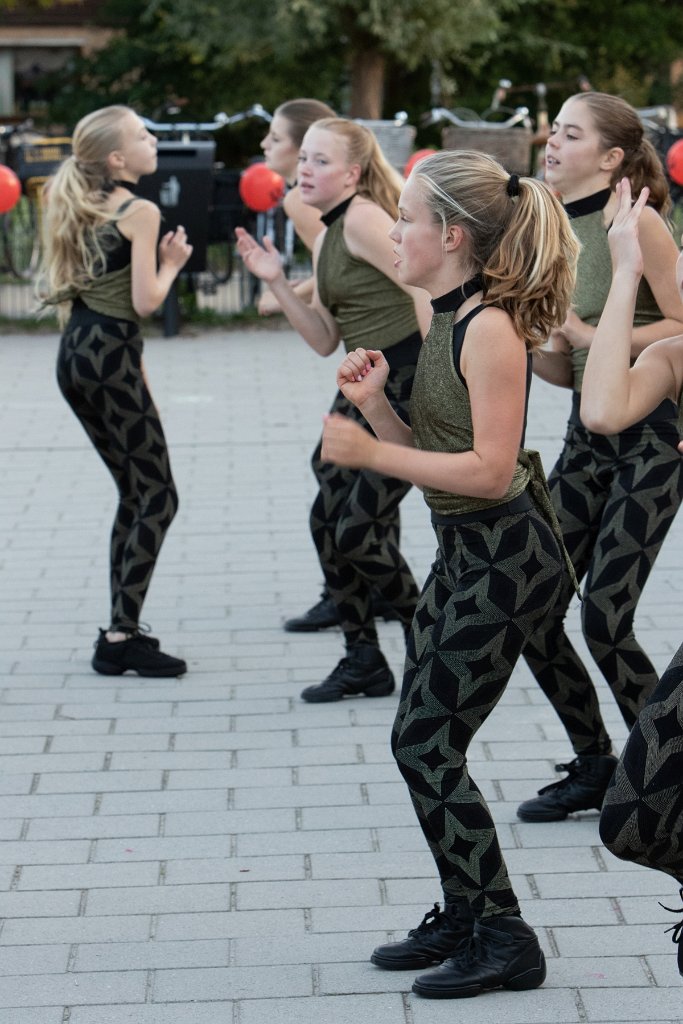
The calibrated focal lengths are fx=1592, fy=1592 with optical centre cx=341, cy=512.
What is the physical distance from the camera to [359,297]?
525cm

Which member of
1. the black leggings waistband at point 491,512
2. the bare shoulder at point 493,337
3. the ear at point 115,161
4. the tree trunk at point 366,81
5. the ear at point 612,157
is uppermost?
the ear at point 612,157

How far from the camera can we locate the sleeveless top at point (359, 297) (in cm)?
522

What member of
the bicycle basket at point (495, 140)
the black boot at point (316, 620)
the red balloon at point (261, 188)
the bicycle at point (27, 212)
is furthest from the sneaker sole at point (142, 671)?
the bicycle basket at point (495, 140)

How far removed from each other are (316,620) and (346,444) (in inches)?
123

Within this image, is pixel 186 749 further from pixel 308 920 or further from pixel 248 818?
pixel 308 920

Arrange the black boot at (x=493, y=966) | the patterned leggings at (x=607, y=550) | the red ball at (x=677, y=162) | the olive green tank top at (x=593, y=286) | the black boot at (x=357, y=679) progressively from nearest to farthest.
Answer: the black boot at (x=493, y=966)
the patterned leggings at (x=607, y=550)
the olive green tank top at (x=593, y=286)
the black boot at (x=357, y=679)
the red ball at (x=677, y=162)

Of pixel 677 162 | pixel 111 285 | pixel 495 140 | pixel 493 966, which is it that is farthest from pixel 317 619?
pixel 495 140

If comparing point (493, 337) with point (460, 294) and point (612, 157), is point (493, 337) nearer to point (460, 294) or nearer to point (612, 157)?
point (460, 294)

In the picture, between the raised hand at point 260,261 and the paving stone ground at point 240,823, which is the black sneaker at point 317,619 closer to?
the paving stone ground at point 240,823

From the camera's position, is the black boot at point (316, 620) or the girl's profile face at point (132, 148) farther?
the black boot at point (316, 620)

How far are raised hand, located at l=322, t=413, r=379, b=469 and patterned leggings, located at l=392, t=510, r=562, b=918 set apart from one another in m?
0.32

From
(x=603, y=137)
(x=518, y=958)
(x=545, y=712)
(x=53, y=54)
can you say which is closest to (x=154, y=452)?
(x=545, y=712)

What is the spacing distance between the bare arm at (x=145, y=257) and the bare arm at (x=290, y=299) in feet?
1.19

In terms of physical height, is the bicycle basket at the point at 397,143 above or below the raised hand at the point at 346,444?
below
